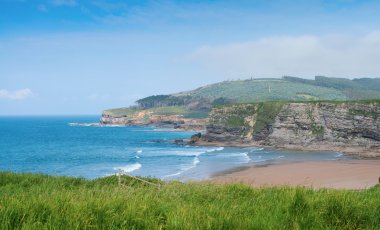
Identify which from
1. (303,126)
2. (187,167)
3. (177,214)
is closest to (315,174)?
(187,167)

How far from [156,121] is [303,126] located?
98999mm

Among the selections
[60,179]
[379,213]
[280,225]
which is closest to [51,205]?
[280,225]

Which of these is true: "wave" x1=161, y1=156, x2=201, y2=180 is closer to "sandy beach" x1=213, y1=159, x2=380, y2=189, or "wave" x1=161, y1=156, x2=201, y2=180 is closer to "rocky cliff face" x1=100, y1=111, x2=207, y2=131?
"sandy beach" x1=213, y1=159, x2=380, y2=189

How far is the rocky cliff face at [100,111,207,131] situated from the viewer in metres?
157

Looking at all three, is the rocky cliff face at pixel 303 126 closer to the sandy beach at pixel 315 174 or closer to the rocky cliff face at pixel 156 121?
the sandy beach at pixel 315 174

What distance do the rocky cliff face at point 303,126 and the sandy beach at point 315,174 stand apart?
18020mm

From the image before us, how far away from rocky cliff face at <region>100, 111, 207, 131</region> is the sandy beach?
9726 centimetres

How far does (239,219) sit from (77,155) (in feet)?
230

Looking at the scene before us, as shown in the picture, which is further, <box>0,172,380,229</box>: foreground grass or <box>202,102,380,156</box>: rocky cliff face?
<box>202,102,380,156</box>: rocky cliff face

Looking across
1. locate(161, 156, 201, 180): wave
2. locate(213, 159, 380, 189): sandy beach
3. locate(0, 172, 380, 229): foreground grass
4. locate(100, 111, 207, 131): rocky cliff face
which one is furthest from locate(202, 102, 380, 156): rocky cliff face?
locate(0, 172, 380, 229): foreground grass

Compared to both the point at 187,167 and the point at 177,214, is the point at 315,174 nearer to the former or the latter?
the point at 187,167

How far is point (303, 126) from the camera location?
86.5m

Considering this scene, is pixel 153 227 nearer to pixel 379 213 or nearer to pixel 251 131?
pixel 379 213

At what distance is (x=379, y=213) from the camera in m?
7.15
